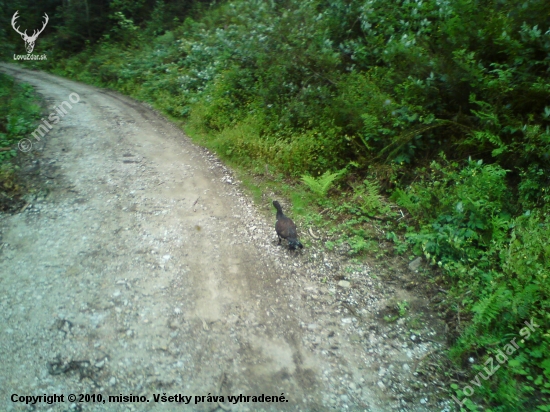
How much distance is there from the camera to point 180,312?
516 cm

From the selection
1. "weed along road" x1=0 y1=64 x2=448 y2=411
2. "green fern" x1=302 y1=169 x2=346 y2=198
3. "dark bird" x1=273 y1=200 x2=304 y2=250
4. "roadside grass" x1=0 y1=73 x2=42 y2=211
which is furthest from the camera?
"roadside grass" x1=0 y1=73 x2=42 y2=211

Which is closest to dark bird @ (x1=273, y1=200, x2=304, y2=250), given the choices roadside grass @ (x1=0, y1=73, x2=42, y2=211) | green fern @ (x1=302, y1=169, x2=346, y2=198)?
green fern @ (x1=302, y1=169, x2=346, y2=198)

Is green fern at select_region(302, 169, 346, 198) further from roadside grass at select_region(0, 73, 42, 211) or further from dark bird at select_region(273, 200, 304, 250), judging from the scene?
roadside grass at select_region(0, 73, 42, 211)

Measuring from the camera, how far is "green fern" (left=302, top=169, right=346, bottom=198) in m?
7.49

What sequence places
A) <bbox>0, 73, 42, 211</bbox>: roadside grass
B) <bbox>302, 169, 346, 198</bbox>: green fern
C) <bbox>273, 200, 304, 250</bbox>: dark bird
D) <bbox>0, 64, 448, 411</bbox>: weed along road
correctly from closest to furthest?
1. <bbox>0, 64, 448, 411</bbox>: weed along road
2. <bbox>273, 200, 304, 250</bbox>: dark bird
3. <bbox>302, 169, 346, 198</bbox>: green fern
4. <bbox>0, 73, 42, 211</bbox>: roadside grass

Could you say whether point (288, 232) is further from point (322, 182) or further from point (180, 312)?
point (180, 312)

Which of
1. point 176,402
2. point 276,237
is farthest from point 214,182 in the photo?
point 176,402

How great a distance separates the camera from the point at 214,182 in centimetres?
870

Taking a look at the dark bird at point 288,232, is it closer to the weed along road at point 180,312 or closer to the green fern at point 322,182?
the weed along road at point 180,312

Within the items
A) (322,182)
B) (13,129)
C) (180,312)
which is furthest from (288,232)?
(13,129)

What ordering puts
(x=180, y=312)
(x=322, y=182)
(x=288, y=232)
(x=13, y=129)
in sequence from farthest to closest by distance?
(x=13, y=129), (x=322, y=182), (x=288, y=232), (x=180, y=312)

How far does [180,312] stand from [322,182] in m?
3.81

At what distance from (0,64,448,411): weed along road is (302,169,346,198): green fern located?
37.1 inches

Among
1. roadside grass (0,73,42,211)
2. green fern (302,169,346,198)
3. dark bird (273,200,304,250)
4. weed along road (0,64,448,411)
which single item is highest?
green fern (302,169,346,198)
